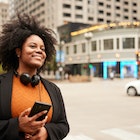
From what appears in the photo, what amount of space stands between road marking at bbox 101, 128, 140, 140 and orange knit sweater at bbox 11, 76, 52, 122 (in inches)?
190

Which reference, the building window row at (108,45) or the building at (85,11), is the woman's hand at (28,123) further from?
the building at (85,11)

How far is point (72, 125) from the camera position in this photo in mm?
8820

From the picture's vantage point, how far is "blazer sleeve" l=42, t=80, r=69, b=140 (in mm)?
2580

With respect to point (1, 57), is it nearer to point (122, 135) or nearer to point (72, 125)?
point (122, 135)

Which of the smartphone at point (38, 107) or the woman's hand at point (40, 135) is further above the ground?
the smartphone at point (38, 107)

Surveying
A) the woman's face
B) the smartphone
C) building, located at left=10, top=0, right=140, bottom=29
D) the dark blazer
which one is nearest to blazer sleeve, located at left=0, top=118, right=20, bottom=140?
the dark blazer

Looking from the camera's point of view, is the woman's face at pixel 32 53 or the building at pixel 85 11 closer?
the woman's face at pixel 32 53

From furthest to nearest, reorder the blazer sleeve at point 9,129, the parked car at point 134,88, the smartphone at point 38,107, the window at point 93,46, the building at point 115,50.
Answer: the window at point 93,46 < the building at point 115,50 < the parked car at point 134,88 < the blazer sleeve at point 9,129 < the smartphone at point 38,107

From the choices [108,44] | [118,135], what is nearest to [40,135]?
[118,135]

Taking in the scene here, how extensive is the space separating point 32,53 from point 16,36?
0.24 meters

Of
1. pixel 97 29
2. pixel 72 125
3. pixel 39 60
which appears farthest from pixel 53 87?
pixel 97 29

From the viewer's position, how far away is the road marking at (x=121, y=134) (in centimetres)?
711

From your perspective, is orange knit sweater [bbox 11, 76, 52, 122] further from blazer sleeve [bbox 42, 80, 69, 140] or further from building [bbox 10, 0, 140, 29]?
building [bbox 10, 0, 140, 29]

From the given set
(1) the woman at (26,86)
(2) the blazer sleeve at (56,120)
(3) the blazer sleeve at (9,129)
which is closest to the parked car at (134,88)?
(1) the woman at (26,86)
